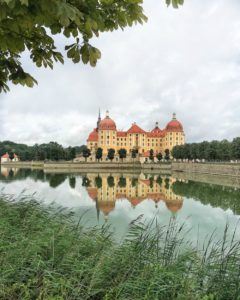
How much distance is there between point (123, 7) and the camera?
3.10 meters

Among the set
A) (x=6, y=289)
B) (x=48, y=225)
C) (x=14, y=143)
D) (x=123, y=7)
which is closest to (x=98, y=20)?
(x=123, y=7)

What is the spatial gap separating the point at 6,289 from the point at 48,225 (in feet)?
11.4

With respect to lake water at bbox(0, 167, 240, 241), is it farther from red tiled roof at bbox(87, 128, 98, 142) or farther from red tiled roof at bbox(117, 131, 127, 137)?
red tiled roof at bbox(87, 128, 98, 142)

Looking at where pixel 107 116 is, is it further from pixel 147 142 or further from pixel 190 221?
pixel 190 221

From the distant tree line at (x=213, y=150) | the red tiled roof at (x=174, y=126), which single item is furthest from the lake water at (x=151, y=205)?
the red tiled roof at (x=174, y=126)

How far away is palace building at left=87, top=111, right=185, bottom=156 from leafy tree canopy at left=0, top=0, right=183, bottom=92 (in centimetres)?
9084

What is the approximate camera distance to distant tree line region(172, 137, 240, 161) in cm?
5631

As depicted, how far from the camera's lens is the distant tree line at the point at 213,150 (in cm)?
5631

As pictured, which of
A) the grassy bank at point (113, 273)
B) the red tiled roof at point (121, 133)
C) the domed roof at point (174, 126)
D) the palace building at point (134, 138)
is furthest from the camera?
the domed roof at point (174, 126)

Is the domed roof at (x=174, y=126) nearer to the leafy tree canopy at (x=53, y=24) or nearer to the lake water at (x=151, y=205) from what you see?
the lake water at (x=151, y=205)

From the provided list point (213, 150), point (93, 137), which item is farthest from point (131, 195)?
point (93, 137)

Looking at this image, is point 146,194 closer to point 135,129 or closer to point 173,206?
point 173,206

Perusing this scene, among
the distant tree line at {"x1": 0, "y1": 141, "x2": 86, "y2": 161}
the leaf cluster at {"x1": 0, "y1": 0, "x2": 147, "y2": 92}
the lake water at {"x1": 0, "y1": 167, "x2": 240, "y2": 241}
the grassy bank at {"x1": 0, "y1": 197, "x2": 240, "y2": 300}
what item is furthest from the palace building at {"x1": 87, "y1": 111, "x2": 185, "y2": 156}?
the leaf cluster at {"x1": 0, "y1": 0, "x2": 147, "y2": 92}

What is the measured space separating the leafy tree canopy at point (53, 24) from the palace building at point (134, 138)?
90.8 metres
